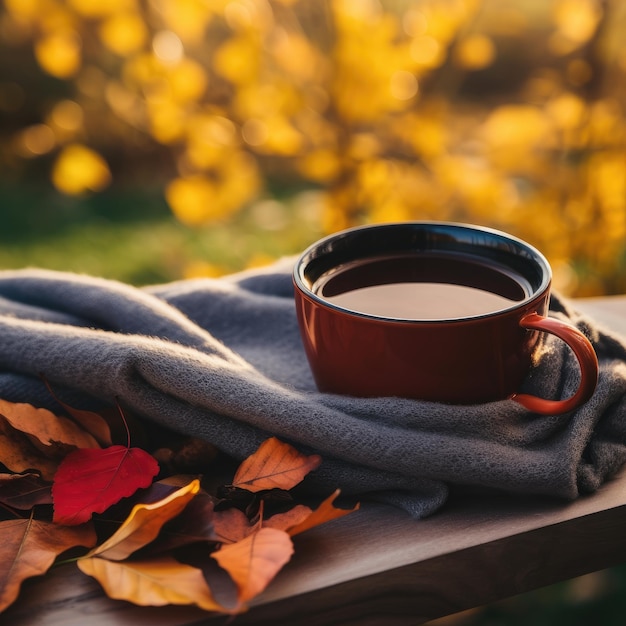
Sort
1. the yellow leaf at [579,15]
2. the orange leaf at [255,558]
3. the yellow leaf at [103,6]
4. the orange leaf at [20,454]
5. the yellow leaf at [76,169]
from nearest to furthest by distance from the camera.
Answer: the orange leaf at [255,558] → the orange leaf at [20,454] → the yellow leaf at [103,6] → the yellow leaf at [579,15] → the yellow leaf at [76,169]

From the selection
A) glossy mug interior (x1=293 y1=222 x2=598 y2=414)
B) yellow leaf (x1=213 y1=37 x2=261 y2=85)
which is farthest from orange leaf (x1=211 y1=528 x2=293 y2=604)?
yellow leaf (x1=213 y1=37 x2=261 y2=85)

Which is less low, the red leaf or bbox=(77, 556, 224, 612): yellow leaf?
the red leaf

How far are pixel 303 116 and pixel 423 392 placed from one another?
114cm

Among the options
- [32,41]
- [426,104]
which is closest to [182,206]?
[426,104]

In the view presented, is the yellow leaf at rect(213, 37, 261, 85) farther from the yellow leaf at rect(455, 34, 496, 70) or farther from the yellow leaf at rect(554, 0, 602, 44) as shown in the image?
the yellow leaf at rect(554, 0, 602, 44)

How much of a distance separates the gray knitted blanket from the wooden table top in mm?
18

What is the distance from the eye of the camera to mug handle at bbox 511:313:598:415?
55cm

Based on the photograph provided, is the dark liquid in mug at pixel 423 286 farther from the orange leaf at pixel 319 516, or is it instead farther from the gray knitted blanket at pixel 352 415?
the orange leaf at pixel 319 516

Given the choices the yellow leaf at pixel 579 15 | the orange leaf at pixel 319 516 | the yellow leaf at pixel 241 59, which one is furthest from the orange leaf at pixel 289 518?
the yellow leaf at pixel 579 15

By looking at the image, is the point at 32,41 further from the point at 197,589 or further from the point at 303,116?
the point at 197,589

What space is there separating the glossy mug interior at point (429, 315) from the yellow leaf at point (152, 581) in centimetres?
20

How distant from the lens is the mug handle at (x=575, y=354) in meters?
0.55

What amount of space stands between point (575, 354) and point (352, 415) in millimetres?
173

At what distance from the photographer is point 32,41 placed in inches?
128
